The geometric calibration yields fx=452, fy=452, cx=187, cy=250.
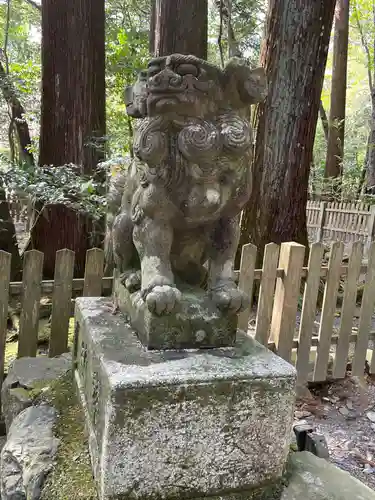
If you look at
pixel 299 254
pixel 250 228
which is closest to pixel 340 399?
pixel 299 254

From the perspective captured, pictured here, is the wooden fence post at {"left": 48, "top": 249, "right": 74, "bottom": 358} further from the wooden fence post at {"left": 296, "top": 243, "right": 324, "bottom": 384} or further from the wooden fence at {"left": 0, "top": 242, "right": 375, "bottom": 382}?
the wooden fence post at {"left": 296, "top": 243, "right": 324, "bottom": 384}

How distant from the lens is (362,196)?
41.4 ft

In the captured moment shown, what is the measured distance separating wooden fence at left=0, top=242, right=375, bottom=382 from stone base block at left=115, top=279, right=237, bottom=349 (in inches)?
52.9

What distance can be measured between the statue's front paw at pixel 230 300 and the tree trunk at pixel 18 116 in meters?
3.79

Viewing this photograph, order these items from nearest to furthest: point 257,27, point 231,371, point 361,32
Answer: point 231,371, point 257,27, point 361,32

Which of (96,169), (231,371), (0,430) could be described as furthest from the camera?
(96,169)

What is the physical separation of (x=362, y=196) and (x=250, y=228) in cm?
828

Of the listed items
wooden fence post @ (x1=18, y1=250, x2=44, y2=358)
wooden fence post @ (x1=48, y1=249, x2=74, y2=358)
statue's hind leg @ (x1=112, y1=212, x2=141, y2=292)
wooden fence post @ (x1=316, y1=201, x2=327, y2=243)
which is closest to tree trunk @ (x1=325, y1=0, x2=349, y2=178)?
wooden fence post @ (x1=316, y1=201, x2=327, y2=243)

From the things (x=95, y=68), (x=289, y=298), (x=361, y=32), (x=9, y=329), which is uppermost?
(x=361, y=32)

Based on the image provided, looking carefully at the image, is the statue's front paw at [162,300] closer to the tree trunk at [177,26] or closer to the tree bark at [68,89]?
the tree bark at [68,89]

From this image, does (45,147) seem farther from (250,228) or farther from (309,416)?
(309,416)

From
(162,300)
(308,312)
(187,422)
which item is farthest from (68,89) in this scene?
(187,422)

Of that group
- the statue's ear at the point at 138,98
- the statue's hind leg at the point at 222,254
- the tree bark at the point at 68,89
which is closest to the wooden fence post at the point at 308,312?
the statue's hind leg at the point at 222,254

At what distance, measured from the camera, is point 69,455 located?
1.93 meters
